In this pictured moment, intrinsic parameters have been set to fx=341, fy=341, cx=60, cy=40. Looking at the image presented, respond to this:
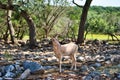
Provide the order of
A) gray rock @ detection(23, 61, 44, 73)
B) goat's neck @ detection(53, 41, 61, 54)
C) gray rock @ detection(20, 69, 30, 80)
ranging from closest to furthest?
gray rock @ detection(20, 69, 30, 80)
goat's neck @ detection(53, 41, 61, 54)
gray rock @ detection(23, 61, 44, 73)

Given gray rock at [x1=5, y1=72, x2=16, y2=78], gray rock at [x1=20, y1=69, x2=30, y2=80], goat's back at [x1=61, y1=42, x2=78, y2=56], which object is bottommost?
gray rock at [x1=5, y1=72, x2=16, y2=78]

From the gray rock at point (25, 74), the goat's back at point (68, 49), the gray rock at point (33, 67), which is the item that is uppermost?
the goat's back at point (68, 49)

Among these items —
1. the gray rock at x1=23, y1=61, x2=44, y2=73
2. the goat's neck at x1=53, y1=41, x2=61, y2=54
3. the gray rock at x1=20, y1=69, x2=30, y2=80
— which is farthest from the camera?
the gray rock at x1=23, y1=61, x2=44, y2=73

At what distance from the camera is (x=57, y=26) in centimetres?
4319

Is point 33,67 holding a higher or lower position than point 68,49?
lower

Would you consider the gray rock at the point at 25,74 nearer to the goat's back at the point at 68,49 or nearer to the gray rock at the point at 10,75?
the gray rock at the point at 10,75

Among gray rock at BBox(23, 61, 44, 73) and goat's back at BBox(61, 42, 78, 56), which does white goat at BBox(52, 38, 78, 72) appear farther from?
gray rock at BBox(23, 61, 44, 73)

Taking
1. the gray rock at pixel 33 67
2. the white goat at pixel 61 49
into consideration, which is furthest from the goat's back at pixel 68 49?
the gray rock at pixel 33 67

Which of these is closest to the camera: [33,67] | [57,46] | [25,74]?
[25,74]

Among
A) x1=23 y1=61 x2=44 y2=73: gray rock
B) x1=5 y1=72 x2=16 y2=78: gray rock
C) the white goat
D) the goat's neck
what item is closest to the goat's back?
the white goat

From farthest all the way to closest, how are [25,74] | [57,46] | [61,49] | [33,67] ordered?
[33,67], [61,49], [57,46], [25,74]

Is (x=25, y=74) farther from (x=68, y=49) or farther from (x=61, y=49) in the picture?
(x=68, y=49)

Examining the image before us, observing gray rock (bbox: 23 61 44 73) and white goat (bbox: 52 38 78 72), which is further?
gray rock (bbox: 23 61 44 73)

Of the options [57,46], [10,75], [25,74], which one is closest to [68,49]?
[57,46]
